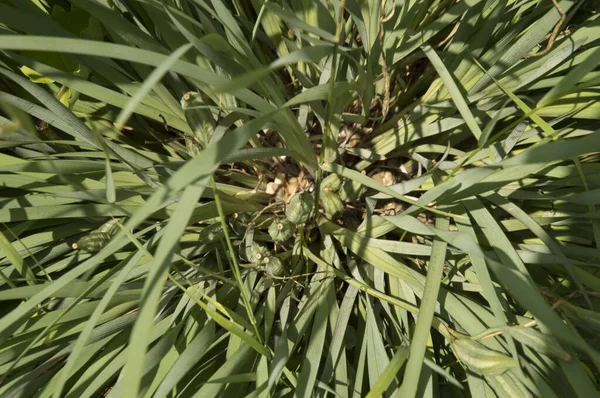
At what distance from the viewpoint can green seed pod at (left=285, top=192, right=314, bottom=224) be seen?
2.61 feet

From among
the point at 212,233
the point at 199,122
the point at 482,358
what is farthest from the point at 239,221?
the point at 482,358

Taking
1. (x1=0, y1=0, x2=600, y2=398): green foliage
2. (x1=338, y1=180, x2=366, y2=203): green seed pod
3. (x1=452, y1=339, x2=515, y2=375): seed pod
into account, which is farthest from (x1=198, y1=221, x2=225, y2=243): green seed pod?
(x1=452, y1=339, x2=515, y2=375): seed pod

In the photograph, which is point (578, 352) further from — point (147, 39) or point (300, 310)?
point (147, 39)

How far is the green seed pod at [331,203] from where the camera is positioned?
83 cm

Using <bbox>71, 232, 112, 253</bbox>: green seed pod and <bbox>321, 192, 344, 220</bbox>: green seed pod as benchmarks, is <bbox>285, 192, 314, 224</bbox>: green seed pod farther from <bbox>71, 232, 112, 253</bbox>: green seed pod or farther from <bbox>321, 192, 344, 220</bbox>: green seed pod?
<bbox>71, 232, 112, 253</bbox>: green seed pod

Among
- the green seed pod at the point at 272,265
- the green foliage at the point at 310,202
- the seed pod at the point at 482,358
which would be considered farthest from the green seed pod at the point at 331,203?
the seed pod at the point at 482,358

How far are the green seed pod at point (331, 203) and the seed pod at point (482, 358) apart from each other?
30 cm

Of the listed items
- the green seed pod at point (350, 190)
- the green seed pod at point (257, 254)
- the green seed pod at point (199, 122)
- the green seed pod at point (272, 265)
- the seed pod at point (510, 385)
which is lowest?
the seed pod at point (510, 385)

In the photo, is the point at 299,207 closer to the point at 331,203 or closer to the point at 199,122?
the point at 331,203

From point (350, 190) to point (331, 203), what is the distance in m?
0.08

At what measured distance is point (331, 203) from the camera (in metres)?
0.83

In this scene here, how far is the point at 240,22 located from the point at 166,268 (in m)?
0.61

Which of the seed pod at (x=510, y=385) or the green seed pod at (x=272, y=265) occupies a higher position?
the green seed pod at (x=272, y=265)

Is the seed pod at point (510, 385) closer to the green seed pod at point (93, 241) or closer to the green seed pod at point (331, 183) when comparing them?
the green seed pod at point (331, 183)
